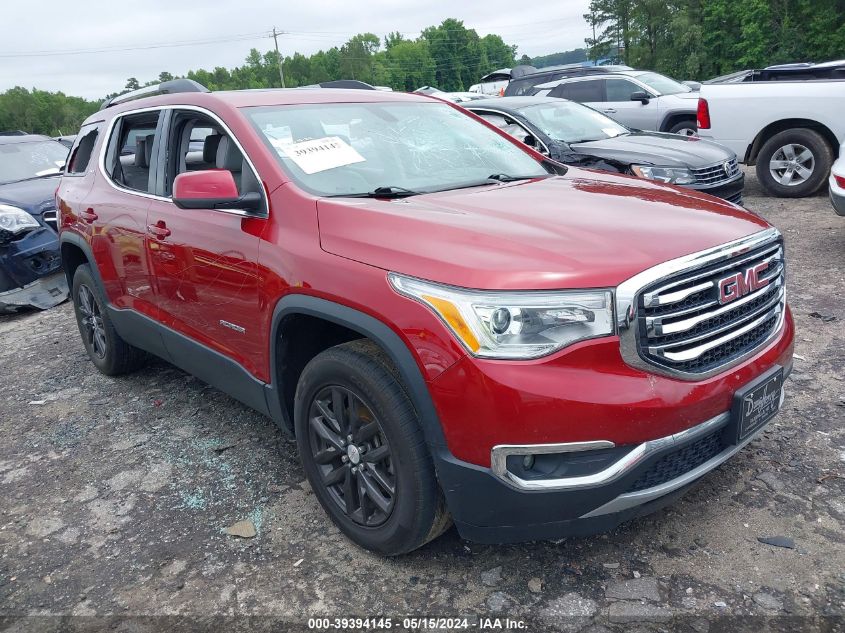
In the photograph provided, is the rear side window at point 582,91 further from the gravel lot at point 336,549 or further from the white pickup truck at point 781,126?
the gravel lot at point 336,549

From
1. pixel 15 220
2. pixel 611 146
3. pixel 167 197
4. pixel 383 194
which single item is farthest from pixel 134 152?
pixel 611 146

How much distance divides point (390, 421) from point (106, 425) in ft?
8.57

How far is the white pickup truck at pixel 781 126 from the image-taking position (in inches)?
323

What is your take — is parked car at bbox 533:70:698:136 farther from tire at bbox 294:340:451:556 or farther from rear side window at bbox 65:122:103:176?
tire at bbox 294:340:451:556

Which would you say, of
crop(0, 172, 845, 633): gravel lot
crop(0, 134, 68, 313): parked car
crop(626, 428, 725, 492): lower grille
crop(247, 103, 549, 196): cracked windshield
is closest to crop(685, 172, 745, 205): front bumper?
crop(0, 172, 845, 633): gravel lot

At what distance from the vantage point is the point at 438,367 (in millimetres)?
2195

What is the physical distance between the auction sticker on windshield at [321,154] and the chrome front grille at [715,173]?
485 centimetres

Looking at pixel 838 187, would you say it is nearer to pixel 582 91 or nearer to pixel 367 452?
pixel 367 452

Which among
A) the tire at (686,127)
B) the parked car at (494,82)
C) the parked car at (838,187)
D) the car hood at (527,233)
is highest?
the parked car at (494,82)

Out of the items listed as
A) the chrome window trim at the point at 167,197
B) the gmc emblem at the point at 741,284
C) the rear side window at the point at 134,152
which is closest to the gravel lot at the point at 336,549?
the gmc emblem at the point at 741,284

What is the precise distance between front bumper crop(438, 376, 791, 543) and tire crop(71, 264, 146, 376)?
3.21 meters

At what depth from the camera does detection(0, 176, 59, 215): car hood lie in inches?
282

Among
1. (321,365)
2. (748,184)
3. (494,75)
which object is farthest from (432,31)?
(321,365)

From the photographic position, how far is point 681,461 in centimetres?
236
